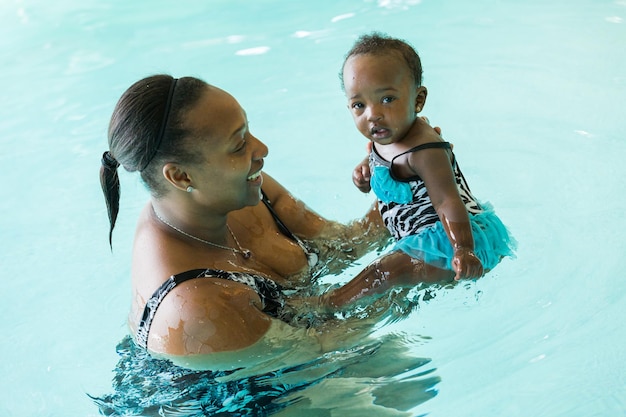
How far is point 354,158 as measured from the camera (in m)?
4.75

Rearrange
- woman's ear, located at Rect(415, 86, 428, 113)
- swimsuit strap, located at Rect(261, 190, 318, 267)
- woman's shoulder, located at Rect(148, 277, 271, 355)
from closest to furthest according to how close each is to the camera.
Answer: woman's shoulder, located at Rect(148, 277, 271, 355)
woman's ear, located at Rect(415, 86, 428, 113)
swimsuit strap, located at Rect(261, 190, 318, 267)

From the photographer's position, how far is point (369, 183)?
2975mm

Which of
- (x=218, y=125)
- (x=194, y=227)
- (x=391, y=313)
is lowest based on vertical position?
(x=391, y=313)

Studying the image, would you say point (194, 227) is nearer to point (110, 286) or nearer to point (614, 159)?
point (110, 286)

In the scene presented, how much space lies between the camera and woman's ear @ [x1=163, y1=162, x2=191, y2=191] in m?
2.29

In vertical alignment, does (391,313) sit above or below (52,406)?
above

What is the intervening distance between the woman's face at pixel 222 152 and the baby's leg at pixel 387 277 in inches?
19.4

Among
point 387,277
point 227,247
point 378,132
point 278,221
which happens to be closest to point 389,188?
point 378,132

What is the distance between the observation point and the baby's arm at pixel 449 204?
95.3 inches

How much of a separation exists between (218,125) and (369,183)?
0.84 meters

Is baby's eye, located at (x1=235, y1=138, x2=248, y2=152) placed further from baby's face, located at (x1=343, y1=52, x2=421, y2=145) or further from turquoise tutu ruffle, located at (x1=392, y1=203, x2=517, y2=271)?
turquoise tutu ruffle, located at (x1=392, y1=203, x2=517, y2=271)

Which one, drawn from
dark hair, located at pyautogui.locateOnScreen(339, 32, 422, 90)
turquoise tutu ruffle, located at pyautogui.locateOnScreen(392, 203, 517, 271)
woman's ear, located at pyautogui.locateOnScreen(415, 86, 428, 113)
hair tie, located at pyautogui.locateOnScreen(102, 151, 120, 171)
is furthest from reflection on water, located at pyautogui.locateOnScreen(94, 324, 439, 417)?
dark hair, located at pyautogui.locateOnScreen(339, 32, 422, 90)

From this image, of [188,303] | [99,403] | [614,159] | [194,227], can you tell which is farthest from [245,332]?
[614,159]

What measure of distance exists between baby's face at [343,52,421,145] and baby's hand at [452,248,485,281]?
0.49m
